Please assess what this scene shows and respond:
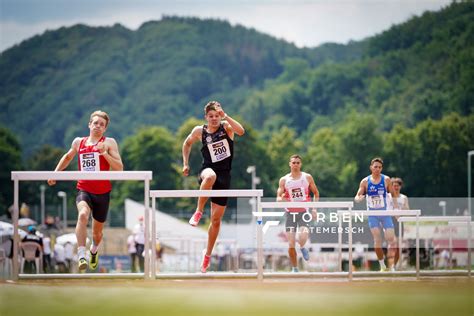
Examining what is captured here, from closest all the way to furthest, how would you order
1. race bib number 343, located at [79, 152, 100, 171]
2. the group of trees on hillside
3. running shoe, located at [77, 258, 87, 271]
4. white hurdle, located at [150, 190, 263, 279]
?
1. running shoe, located at [77, 258, 87, 271]
2. race bib number 343, located at [79, 152, 100, 171]
3. white hurdle, located at [150, 190, 263, 279]
4. the group of trees on hillside

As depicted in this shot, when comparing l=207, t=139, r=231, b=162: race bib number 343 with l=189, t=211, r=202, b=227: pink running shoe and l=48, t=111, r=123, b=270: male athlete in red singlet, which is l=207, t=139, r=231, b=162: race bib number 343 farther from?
l=48, t=111, r=123, b=270: male athlete in red singlet

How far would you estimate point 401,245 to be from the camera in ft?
70.8

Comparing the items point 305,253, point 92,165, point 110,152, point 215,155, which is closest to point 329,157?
point 305,253

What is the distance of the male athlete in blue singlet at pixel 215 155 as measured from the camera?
18.6 metres

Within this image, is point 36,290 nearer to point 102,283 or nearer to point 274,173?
point 102,283

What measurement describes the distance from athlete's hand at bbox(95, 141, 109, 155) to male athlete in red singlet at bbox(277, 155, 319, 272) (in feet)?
9.80

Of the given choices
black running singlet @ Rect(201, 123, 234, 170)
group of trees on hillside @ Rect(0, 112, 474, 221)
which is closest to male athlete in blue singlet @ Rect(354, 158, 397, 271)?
black running singlet @ Rect(201, 123, 234, 170)

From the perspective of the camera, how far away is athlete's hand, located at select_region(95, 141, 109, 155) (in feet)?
58.9

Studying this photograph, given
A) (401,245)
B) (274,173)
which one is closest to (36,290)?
(401,245)

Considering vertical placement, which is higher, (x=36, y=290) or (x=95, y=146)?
(x=95, y=146)

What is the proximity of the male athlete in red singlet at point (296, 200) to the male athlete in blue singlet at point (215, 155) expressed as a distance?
3.61ft

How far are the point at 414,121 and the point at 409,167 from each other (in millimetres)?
37078

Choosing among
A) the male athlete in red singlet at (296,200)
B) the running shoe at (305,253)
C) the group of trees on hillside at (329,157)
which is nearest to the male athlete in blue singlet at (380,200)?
the male athlete in red singlet at (296,200)

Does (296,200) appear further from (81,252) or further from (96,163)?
(81,252)
